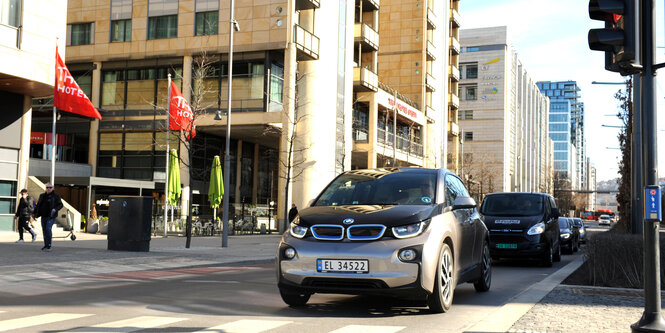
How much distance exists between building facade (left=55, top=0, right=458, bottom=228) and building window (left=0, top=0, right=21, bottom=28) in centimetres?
1114

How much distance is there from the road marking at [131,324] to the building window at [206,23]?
1278 inches

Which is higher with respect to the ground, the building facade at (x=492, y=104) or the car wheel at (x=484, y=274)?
the building facade at (x=492, y=104)

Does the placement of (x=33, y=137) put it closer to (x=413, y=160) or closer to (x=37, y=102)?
(x=37, y=102)

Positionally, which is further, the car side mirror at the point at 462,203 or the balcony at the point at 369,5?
the balcony at the point at 369,5

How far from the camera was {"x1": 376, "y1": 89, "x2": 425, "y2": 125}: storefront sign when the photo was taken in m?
49.2

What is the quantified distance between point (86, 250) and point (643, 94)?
15288 millimetres

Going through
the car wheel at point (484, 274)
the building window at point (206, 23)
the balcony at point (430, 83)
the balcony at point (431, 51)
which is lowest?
the car wheel at point (484, 274)

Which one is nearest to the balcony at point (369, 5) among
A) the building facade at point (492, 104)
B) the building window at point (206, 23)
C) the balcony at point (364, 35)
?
the balcony at point (364, 35)

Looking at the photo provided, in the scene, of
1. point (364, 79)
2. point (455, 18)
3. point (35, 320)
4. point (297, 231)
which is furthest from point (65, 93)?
point (455, 18)

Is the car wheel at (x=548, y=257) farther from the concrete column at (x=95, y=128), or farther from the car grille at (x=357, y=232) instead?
the concrete column at (x=95, y=128)

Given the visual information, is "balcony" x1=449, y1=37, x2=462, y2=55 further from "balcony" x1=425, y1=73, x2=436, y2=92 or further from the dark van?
the dark van

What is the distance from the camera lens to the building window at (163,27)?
128 ft

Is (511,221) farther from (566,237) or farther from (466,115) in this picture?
(466,115)

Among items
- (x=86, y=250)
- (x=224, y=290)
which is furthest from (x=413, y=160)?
(x=224, y=290)
